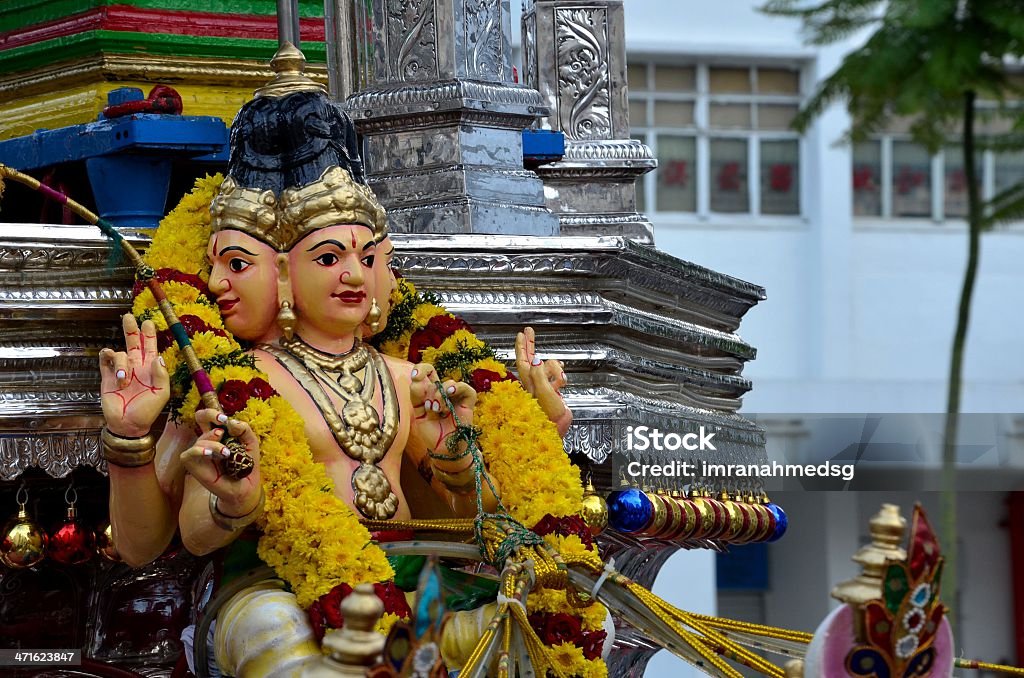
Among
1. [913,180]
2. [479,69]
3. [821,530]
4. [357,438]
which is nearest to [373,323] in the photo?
[357,438]

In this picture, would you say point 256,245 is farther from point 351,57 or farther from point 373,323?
point 351,57

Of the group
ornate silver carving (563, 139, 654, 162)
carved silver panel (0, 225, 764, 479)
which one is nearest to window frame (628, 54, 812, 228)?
ornate silver carving (563, 139, 654, 162)

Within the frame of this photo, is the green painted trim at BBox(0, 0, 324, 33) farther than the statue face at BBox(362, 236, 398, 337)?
Yes

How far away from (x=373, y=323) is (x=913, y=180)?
450 inches

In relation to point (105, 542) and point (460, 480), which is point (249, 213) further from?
point (105, 542)

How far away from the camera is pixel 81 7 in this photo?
5.80 m

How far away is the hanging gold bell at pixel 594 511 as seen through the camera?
4.92 m

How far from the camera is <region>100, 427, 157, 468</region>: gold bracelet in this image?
3945 millimetres

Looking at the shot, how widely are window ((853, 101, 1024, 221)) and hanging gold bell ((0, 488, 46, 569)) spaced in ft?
36.1

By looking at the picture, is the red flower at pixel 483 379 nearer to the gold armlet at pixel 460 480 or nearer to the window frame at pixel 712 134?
the gold armlet at pixel 460 480

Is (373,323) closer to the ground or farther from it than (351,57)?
closer to the ground

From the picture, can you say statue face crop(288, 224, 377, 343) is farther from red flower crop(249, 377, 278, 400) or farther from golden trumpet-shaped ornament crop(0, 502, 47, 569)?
golden trumpet-shaped ornament crop(0, 502, 47, 569)

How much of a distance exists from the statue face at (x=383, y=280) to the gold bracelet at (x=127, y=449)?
666 millimetres

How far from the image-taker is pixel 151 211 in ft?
16.7
